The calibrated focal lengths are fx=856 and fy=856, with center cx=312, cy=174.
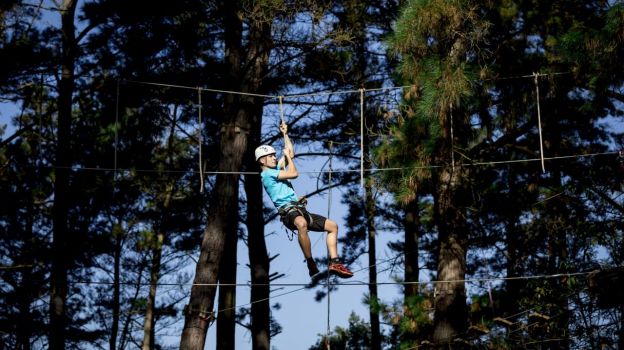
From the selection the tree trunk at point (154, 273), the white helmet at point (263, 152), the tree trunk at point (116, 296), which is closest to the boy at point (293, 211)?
the white helmet at point (263, 152)

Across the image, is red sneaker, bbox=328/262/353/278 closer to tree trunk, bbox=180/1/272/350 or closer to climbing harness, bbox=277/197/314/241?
climbing harness, bbox=277/197/314/241

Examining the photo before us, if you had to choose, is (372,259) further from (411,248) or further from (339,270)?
(339,270)

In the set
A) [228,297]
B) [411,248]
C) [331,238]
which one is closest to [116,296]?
[228,297]

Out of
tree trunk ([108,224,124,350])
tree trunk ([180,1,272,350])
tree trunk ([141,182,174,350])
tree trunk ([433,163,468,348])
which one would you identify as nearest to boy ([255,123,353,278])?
tree trunk ([180,1,272,350])

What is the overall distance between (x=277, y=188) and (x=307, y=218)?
391 mm

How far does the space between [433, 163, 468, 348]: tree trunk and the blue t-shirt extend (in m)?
2.28

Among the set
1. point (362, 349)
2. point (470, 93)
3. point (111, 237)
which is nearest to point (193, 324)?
point (470, 93)

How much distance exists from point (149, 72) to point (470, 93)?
5619mm

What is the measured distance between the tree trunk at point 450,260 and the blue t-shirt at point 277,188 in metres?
2.28

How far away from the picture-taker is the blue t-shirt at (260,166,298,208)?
7844 millimetres

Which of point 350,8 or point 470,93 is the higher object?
point 350,8

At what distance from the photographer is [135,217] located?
1738cm

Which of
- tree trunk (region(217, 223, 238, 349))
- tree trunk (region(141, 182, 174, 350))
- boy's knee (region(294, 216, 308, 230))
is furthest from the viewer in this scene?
tree trunk (region(141, 182, 174, 350))

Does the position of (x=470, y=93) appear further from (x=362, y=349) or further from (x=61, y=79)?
(x=362, y=349)
